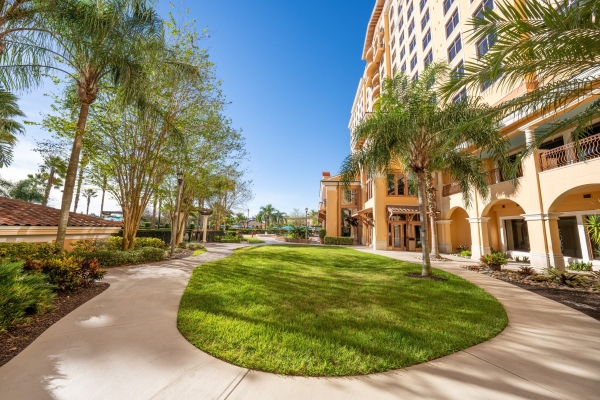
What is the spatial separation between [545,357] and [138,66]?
12.4 metres

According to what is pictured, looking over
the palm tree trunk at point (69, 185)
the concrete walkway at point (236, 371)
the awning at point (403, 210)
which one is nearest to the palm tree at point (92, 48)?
the palm tree trunk at point (69, 185)

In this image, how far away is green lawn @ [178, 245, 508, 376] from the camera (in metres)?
3.26

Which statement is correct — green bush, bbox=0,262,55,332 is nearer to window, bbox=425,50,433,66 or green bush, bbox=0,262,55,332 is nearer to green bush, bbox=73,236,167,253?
green bush, bbox=73,236,167,253

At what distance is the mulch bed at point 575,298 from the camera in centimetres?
563

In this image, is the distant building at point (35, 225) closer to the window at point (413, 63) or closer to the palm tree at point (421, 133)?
the palm tree at point (421, 133)

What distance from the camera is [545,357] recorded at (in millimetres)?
3379

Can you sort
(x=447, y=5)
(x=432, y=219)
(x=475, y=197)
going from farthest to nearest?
(x=447, y=5) < (x=432, y=219) < (x=475, y=197)

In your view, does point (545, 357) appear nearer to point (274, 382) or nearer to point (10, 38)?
point (274, 382)

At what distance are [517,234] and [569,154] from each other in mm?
7180

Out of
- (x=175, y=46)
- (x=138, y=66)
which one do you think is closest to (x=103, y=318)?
(x=138, y=66)

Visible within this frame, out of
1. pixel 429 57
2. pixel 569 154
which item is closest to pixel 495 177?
pixel 569 154

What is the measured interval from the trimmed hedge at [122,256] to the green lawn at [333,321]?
463 cm

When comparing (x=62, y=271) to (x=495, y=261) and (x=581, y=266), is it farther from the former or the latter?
(x=581, y=266)

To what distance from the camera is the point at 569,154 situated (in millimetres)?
10031
